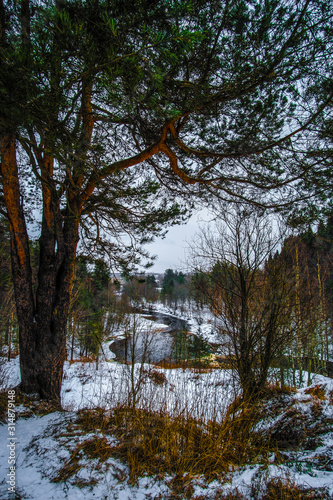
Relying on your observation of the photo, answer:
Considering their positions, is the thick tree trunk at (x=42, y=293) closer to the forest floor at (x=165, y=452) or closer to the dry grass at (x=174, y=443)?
the forest floor at (x=165, y=452)

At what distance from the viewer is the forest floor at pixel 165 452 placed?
5.24ft

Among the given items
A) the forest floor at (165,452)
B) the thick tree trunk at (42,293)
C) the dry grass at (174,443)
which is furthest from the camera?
the thick tree trunk at (42,293)

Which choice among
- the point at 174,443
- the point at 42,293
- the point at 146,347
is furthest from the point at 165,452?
the point at 42,293

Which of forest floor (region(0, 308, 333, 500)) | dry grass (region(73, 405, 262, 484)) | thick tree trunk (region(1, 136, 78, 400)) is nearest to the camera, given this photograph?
forest floor (region(0, 308, 333, 500))

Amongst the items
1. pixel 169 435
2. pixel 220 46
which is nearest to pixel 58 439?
pixel 169 435

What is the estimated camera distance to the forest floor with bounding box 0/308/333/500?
160 cm

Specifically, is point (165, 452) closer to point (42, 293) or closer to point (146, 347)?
point (146, 347)

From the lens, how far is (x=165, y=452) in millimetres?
1964

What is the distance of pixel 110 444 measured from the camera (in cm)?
208

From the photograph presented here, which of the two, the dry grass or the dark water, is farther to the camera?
the dark water

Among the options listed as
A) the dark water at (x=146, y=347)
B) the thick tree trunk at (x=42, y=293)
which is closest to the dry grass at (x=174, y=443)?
the dark water at (x=146, y=347)

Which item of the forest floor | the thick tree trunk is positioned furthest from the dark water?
the thick tree trunk

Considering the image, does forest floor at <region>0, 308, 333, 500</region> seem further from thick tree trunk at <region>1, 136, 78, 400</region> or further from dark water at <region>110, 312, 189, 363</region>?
dark water at <region>110, 312, 189, 363</region>

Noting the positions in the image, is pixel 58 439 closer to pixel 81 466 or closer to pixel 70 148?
pixel 81 466
